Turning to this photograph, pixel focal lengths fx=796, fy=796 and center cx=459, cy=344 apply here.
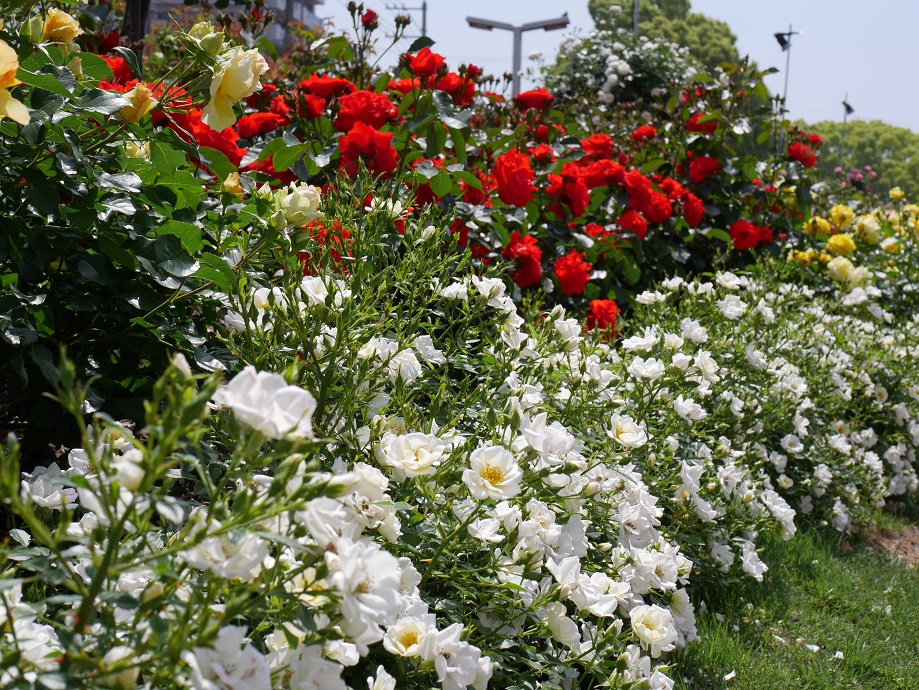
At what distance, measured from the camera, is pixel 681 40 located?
141ft

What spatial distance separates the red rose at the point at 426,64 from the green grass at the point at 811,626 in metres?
1.96

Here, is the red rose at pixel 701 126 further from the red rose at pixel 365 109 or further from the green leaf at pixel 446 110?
the red rose at pixel 365 109

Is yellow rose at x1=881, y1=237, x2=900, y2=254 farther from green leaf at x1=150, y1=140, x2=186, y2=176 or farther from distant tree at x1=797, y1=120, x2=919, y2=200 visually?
distant tree at x1=797, y1=120, x2=919, y2=200

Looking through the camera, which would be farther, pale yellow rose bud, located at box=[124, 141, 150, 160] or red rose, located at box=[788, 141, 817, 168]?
red rose, located at box=[788, 141, 817, 168]

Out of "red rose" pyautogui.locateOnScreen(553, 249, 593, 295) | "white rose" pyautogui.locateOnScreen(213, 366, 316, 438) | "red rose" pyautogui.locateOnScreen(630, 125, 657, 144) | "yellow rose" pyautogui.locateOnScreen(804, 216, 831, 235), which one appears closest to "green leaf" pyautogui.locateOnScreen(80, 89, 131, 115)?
"white rose" pyautogui.locateOnScreen(213, 366, 316, 438)

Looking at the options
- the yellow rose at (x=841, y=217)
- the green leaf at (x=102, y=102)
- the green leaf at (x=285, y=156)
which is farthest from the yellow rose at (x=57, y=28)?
the yellow rose at (x=841, y=217)

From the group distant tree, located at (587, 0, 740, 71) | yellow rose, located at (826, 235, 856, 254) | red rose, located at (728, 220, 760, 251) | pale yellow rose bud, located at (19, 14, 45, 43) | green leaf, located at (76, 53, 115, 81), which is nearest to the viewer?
pale yellow rose bud, located at (19, 14, 45, 43)

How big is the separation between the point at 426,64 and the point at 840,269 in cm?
323

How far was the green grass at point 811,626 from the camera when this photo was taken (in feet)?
7.28

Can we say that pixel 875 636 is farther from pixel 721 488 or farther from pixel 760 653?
pixel 721 488

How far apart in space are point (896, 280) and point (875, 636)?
3479 millimetres

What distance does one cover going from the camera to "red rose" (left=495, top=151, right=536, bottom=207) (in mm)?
2908

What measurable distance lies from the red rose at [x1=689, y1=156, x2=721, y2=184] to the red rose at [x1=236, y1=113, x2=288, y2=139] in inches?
103

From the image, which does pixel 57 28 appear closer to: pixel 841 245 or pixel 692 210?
pixel 692 210
